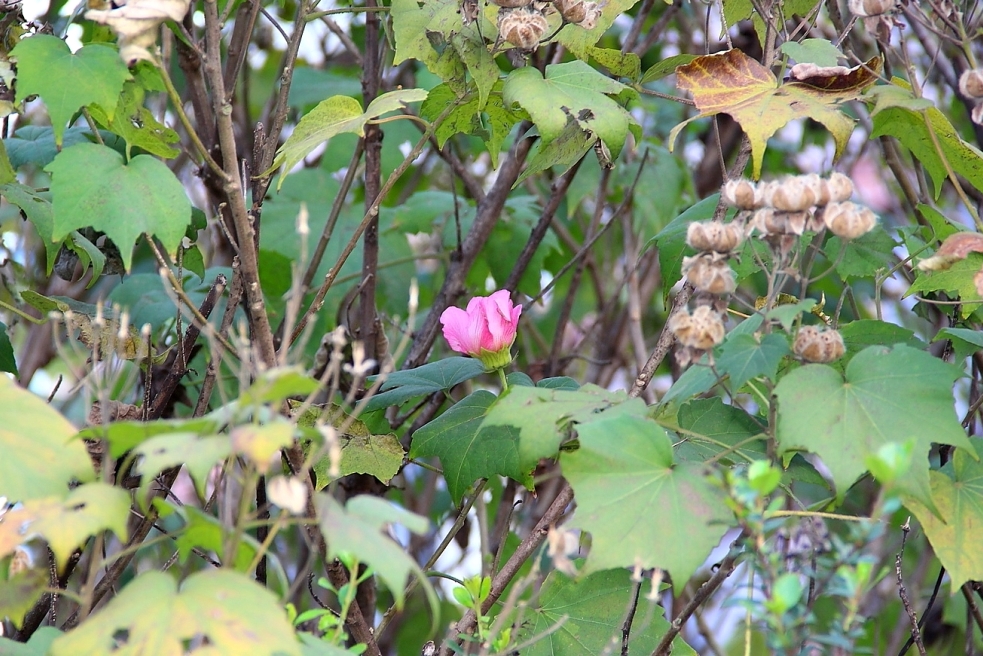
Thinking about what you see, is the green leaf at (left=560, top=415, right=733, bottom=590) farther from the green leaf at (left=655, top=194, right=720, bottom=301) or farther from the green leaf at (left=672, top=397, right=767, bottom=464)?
the green leaf at (left=655, top=194, right=720, bottom=301)

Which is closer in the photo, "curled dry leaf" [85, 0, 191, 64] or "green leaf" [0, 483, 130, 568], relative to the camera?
"green leaf" [0, 483, 130, 568]

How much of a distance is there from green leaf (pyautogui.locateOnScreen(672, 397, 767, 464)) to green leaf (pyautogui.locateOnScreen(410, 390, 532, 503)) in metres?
0.20

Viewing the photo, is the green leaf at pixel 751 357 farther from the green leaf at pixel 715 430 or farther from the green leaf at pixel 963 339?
the green leaf at pixel 963 339

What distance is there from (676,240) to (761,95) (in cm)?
33

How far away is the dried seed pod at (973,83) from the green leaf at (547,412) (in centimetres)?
57

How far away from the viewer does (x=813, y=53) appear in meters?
1.24

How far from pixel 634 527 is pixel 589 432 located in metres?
0.10

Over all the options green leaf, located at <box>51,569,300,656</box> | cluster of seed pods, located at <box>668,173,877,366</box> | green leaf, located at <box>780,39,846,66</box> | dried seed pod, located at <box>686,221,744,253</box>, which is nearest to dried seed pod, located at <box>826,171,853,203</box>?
cluster of seed pods, located at <box>668,173,877,366</box>

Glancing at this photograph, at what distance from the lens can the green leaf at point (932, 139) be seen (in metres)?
1.26

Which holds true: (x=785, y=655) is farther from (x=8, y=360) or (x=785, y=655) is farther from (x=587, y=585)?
(x=8, y=360)

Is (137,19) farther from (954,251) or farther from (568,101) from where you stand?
(954,251)

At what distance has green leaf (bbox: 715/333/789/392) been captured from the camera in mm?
946

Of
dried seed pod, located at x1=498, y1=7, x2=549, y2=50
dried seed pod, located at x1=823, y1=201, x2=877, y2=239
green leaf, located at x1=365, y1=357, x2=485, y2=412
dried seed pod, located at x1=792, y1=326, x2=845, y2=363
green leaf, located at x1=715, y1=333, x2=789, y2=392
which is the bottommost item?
green leaf, located at x1=365, y1=357, x2=485, y2=412

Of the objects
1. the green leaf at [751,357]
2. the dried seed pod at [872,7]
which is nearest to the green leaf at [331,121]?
the green leaf at [751,357]
